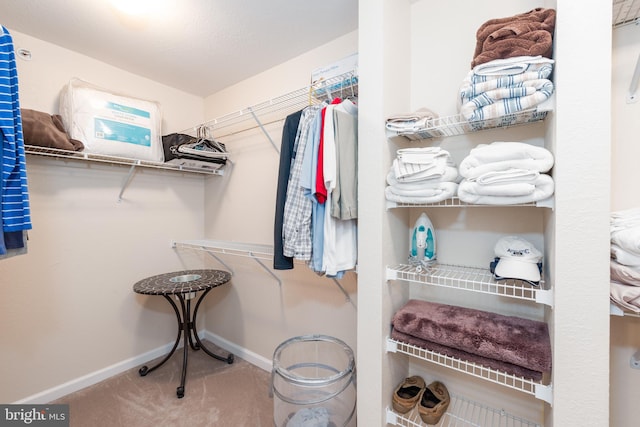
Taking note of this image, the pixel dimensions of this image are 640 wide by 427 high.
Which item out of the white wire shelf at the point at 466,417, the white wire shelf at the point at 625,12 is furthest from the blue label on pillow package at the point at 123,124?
the white wire shelf at the point at 625,12

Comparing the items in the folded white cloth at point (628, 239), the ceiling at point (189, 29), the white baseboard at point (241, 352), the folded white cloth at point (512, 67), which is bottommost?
the white baseboard at point (241, 352)

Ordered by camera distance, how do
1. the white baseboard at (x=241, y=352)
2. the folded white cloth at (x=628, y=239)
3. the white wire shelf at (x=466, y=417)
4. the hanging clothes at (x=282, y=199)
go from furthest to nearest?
the white baseboard at (x=241, y=352)
the hanging clothes at (x=282, y=199)
the white wire shelf at (x=466, y=417)
the folded white cloth at (x=628, y=239)

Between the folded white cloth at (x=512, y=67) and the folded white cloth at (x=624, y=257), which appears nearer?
the folded white cloth at (x=624, y=257)

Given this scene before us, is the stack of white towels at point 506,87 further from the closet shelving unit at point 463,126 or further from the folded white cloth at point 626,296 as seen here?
the folded white cloth at point 626,296

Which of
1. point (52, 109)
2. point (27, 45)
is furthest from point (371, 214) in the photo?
point (27, 45)

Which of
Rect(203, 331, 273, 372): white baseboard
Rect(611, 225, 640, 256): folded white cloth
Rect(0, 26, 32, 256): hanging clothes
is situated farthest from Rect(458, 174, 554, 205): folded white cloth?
Rect(203, 331, 273, 372): white baseboard

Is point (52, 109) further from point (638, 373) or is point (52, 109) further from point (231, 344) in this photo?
point (638, 373)

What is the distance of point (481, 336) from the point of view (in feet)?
3.41

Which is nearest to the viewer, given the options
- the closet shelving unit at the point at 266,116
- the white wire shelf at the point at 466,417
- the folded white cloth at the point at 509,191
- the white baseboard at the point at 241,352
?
the folded white cloth at the point at 509,191

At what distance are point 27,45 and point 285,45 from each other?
1.63m

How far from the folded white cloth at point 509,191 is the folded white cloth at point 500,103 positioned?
25 centimetres

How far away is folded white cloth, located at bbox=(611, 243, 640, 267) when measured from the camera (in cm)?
80

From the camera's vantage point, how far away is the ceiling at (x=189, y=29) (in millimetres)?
1483

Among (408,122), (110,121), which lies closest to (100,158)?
(110,121)
